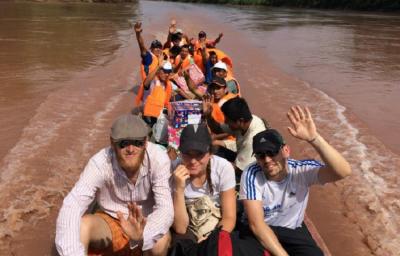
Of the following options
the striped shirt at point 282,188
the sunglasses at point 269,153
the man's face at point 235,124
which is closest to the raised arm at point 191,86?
the man's face at point 235,124

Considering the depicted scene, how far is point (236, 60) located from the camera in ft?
45.3

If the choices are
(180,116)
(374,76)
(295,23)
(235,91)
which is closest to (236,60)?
(374,76)

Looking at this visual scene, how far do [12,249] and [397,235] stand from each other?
3644 millimetres

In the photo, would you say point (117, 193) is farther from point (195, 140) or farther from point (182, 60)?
point (182, 60)

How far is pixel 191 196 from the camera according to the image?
3.25m

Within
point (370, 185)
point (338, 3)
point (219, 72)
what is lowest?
point (338, 3)

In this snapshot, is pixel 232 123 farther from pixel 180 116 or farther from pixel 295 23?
pixel 295 23

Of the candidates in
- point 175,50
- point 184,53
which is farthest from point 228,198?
point 175,50

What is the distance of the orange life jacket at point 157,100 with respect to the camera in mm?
5609

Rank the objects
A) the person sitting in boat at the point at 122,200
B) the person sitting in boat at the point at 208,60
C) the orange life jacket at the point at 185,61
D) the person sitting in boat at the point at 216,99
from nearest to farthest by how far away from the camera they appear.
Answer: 1. the person sitting in boat at the point at 122,200
2. the person sitting in boat at the point at 216,99
3. the person sitting in boat at the point at 208,60
4. the orange life jacket at the point at 185,61

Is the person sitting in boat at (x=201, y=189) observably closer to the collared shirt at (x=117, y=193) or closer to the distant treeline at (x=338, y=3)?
the collared shirt at (x=117, y=193)

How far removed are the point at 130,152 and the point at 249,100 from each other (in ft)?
→ 21.9

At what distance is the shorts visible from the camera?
320 centimetres

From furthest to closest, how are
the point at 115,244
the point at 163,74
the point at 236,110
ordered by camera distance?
the point at 163,74
the point at 236,110
the point at 115,244
